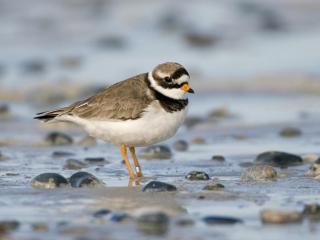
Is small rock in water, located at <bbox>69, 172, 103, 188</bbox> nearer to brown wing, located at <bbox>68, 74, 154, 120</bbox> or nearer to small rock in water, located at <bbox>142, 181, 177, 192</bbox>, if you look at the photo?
small rock in water, located at <bbox>142, 181, 177, 192</bbox>

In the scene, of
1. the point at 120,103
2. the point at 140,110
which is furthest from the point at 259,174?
the point at 120,103

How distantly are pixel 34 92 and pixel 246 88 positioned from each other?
296 centimetres

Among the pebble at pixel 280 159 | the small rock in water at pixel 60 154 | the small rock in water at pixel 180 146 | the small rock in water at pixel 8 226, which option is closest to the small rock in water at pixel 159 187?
the small rock in water at pixel 8 226

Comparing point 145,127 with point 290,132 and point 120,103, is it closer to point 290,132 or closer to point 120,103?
point 120,103

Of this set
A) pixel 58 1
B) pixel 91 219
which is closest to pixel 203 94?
pixel 91 219

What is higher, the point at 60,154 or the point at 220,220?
the point at 60,154

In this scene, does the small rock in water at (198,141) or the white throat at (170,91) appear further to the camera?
the small rock in water at (198,141)

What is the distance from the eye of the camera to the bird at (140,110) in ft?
21.5

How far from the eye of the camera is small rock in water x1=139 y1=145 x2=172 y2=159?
7727 mm

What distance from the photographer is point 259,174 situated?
6.35m

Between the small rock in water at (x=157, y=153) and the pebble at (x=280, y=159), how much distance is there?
0.97 meters

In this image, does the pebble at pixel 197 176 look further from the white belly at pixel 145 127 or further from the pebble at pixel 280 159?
the pebble at pixel 280 159

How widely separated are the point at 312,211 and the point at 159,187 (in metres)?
1.28

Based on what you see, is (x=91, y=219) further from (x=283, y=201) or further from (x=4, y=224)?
(x=283, y=201)
